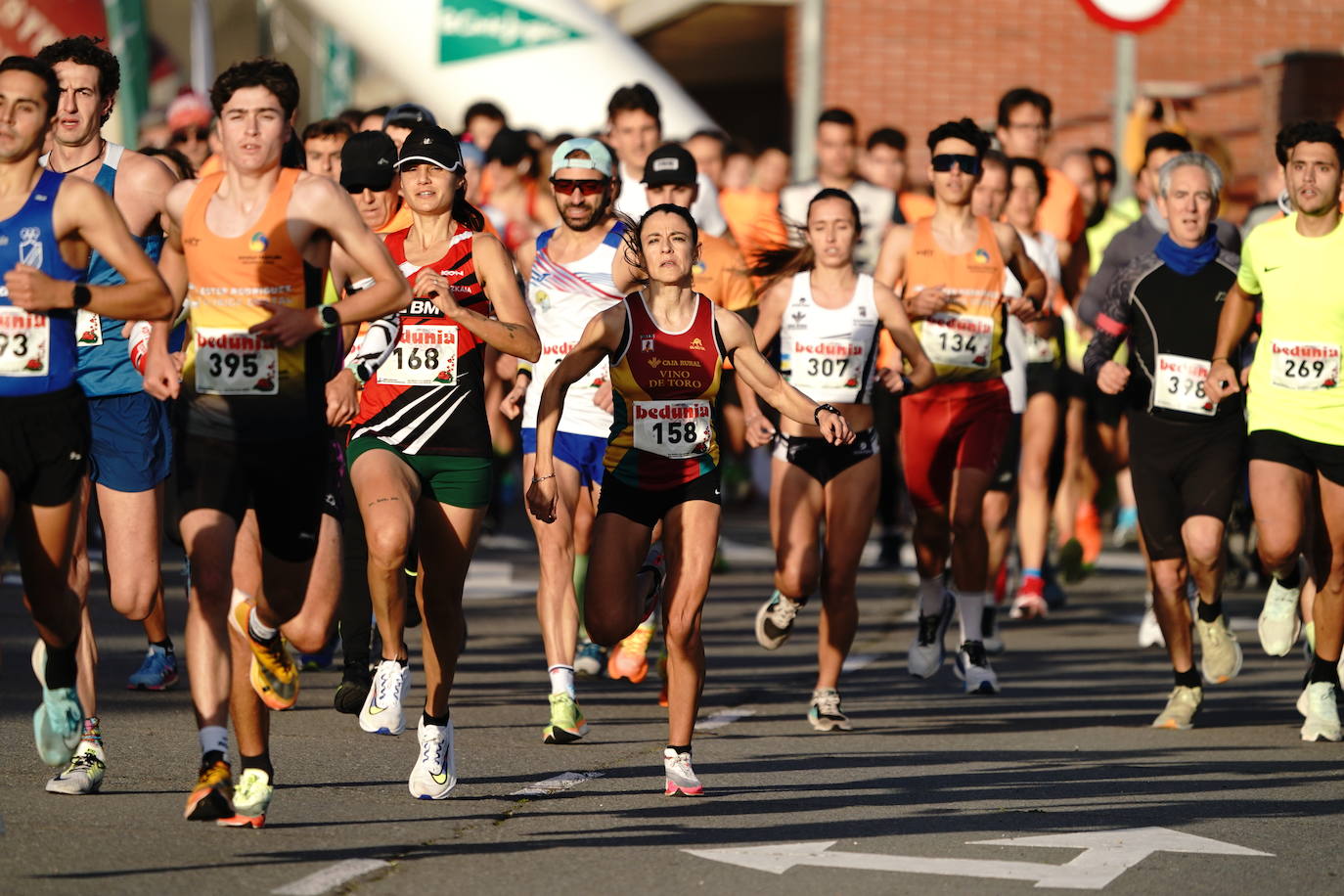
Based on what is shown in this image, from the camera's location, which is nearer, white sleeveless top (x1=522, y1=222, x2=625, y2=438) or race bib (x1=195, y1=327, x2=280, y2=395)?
race bib (x1=195, y1=327, x2=280, y2=395)

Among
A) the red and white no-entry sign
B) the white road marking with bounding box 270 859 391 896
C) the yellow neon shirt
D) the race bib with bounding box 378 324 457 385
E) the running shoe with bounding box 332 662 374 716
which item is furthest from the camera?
the red and white no-entry sign

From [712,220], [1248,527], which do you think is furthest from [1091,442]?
Answer: [712,220]

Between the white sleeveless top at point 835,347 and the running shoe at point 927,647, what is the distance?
122 centimetres

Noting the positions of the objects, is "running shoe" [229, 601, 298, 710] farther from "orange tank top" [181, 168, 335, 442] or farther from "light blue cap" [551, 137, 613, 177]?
"light blue cap" [551, 137, 613, 177]

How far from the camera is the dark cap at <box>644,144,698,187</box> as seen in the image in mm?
10773

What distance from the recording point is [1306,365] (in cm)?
918

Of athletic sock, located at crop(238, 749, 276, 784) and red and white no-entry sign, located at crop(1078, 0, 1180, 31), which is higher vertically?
red and white no-entry sign, located at crop(1078, 0, 1180, 31)

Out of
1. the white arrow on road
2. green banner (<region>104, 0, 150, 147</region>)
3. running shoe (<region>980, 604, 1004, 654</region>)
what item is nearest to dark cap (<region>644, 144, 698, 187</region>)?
running shoe (<region>980, 604, 1004, 654</region>)

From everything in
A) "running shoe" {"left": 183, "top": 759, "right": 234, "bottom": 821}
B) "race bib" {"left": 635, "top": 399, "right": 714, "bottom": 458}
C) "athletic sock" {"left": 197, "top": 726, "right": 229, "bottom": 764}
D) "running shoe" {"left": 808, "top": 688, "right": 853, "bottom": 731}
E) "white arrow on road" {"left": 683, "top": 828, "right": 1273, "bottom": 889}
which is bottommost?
"running shoe" {"left": 808, "top": 688, "right": 853, "bottom": 731}

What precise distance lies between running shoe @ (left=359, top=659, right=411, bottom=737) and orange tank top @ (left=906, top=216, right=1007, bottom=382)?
360cm

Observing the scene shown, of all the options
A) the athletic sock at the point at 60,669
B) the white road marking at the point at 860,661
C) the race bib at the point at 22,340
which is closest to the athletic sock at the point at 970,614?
the white road marking at the point at 860,661

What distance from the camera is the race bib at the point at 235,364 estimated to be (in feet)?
21.7

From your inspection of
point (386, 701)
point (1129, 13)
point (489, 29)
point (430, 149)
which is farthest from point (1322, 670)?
point (489, 29)

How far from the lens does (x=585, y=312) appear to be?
9.67 metres
